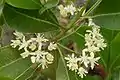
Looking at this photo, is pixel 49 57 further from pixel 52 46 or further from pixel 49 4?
pixel 49 4

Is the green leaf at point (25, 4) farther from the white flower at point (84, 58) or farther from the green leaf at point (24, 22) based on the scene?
the white flower at point (84, 58)

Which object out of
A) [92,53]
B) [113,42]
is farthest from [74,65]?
[113,42]

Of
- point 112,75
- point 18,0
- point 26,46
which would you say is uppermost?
point 18,0

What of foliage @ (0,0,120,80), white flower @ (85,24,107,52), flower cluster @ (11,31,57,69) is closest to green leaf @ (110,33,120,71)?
foliage @ (0,0,120,80)

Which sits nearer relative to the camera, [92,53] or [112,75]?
[92,53]

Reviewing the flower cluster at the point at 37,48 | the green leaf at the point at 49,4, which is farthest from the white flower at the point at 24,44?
the green leaf at the point at 49,4

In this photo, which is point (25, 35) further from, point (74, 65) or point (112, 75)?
point (112, 75)

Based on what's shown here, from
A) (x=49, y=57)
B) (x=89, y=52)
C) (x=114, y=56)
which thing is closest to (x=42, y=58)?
(x=49, y=57)
